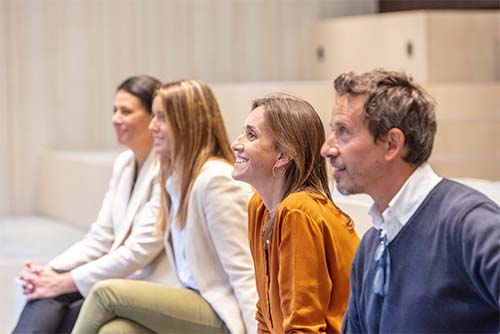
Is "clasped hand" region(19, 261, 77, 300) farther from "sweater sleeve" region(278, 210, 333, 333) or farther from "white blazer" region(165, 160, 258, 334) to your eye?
"sweater sleeve" region(278, 210, 333, 333)

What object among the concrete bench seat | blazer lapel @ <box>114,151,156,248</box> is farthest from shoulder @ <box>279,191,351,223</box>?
the concrete bench seat

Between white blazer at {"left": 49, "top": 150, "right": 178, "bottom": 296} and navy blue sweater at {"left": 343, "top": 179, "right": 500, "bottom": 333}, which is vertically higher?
navy blue sweater at {"left": 343, "top": 179, "right": 500, "bottom": 333}

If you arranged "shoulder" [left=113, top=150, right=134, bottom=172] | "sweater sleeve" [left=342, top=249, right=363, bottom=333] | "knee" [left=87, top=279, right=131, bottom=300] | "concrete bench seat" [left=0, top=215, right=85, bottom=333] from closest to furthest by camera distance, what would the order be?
"sweater sleeve" [left=342, top=249, right=363, bottom=333] → "knee" [left=87, top=279, right=131, bottom=300] → "shoulder" [left=113, top=150, right=134, bottom=172] → "concrete bench seat" [left=0, top=215, right=85, bottom=333]

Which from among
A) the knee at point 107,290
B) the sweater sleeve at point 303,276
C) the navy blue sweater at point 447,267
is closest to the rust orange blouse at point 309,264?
the sweater sleeve at point 303,276

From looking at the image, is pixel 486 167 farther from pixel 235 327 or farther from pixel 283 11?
pixel 235 327

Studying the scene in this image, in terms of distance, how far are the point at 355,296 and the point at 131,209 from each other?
159 cm

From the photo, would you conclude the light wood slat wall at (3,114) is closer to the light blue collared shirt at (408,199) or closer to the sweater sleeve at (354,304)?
the sweater sleeve at (354,304)

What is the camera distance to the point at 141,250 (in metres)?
3.10

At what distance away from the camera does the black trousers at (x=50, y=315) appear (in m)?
3.04

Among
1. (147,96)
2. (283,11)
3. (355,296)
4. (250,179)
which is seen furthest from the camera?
(283,11)

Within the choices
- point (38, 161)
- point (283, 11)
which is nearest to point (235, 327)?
point (38, 161)

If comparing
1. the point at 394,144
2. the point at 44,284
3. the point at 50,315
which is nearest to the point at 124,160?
the point at 44,284

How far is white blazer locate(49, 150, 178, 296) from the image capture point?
123 inches

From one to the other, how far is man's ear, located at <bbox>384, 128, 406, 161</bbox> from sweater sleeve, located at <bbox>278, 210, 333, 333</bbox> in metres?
0.48
